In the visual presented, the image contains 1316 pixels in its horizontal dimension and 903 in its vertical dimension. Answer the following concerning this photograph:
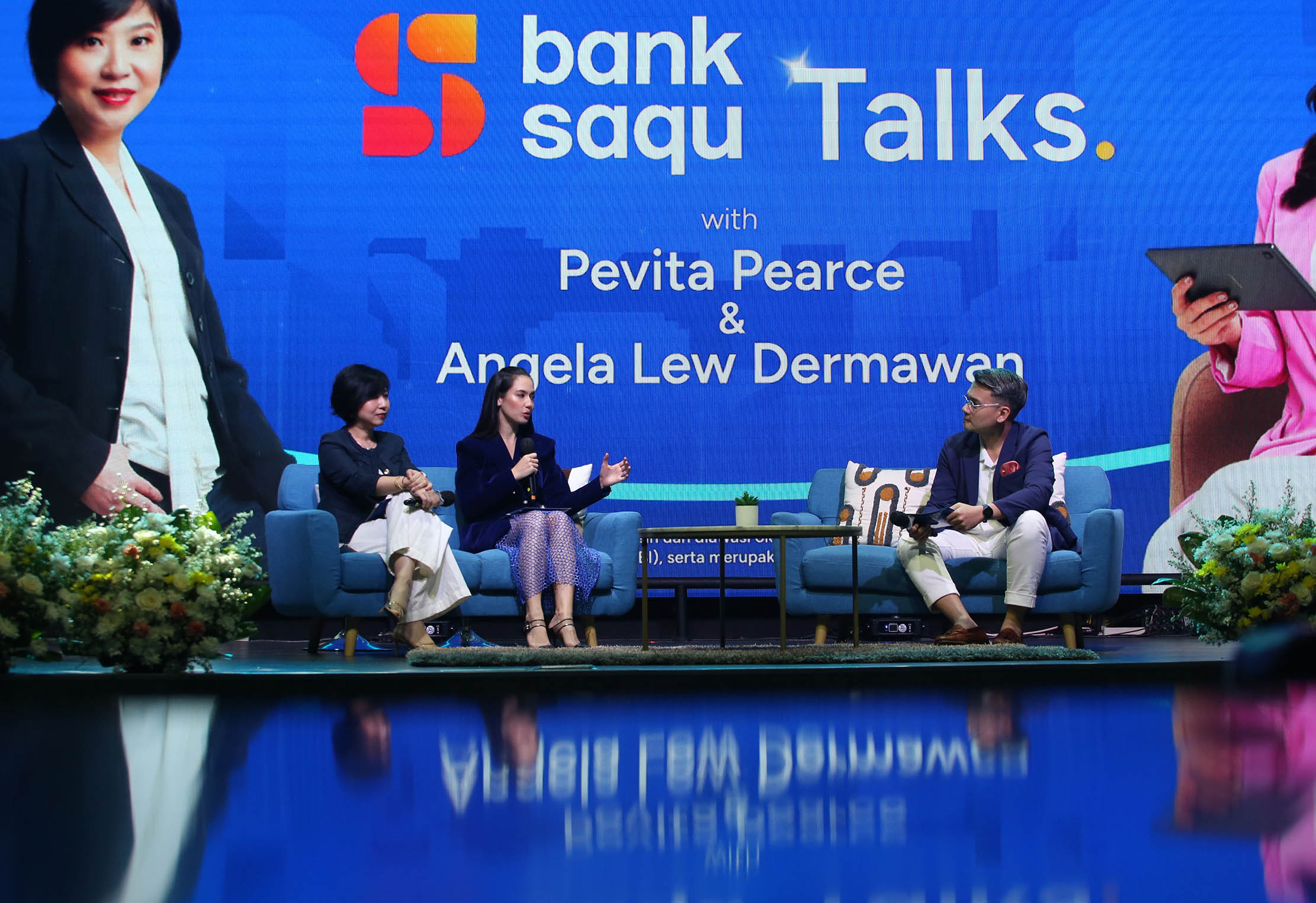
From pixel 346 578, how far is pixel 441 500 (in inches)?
16.8

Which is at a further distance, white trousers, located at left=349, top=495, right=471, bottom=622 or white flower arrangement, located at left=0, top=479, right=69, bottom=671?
white trousers, located at left=349, top=495, right=471, bottom=622

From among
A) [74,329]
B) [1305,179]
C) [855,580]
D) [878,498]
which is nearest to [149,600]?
[855,580]

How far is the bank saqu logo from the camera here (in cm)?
534

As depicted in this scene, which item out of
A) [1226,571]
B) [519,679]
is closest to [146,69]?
[519,679]

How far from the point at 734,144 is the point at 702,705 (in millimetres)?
3193

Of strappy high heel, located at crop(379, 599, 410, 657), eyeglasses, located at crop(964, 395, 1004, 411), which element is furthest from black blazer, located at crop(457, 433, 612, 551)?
eyeglasses, located at crop(964, 395, 1004, 411)

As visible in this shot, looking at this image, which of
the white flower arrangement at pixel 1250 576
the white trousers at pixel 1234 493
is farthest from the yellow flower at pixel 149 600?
the white trousers at pixel 1234 493

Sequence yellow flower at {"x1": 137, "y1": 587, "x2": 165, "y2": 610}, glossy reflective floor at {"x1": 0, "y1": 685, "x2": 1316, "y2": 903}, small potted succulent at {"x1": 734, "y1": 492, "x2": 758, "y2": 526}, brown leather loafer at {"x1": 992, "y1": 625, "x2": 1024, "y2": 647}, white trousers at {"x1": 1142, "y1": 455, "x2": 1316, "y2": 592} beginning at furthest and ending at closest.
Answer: white trousers at {"x1": 1142, "y1": 455, "x2": 1316, "y2": 592}
brown leather loafer at {"x1": 992, "y1": 625, "x2": 1024, "y2": 647}
small potted succulent at {"x1": 734, "y1": 492, "x2": 758, "y2": 526}
yellow flower at {"x1": 137, "y1": 587, "x2": 165, "y2": 610}
glossy reflective floor at {"x1": 0, "y1": 685, "x2": 1316, "y2": 903}

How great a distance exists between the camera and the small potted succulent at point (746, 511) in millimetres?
4145

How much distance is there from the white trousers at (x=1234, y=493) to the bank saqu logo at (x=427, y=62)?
Answer: 332cm

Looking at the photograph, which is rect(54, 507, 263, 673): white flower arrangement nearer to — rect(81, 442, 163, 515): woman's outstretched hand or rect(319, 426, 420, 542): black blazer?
rect(319, 426, 420, 542): black blazer

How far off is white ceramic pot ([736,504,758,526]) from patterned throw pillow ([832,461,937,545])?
2.37 feet

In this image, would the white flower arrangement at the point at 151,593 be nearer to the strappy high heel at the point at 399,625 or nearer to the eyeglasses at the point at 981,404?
the strappy high heel at the point at 399,625

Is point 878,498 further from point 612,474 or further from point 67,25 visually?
point 67,25
